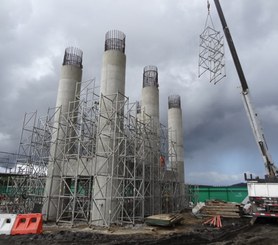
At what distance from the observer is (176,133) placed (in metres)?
30.6

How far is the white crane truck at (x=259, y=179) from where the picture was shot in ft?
47.0

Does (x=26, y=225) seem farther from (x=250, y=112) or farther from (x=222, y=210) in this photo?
(x=250, y=112)

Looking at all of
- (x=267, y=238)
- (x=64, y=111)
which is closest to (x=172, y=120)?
(x=64, y=111)

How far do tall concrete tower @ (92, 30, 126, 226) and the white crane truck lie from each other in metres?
7.51

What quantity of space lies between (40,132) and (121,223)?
10010 millimetres

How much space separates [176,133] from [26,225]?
840 inches

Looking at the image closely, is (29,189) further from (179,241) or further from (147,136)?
(179,241)

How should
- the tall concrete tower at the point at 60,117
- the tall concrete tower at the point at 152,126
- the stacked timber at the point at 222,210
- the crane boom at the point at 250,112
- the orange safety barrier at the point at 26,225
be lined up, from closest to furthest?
the orange safety barrier at the point at 26,225 → the crane boom at the point at 250,112 → the tall concrete tower at the point at 60,117 → the stacked timber at the point at 222,210 → the tall concrete tower at the point at 152,126

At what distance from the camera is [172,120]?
30.9m

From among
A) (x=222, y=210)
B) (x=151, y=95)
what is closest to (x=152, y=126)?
(x=151, y=95)

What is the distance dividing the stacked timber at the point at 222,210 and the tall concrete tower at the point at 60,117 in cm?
1133

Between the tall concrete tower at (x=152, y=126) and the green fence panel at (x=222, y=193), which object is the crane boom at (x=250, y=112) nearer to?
the tall concrete tower at (x=152, y=126)

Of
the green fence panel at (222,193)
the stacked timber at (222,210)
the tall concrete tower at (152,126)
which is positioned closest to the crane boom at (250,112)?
the stacked timber at (222,210)

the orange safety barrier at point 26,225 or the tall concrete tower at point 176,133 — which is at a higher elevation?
the tall concrete tower at point 176,133
